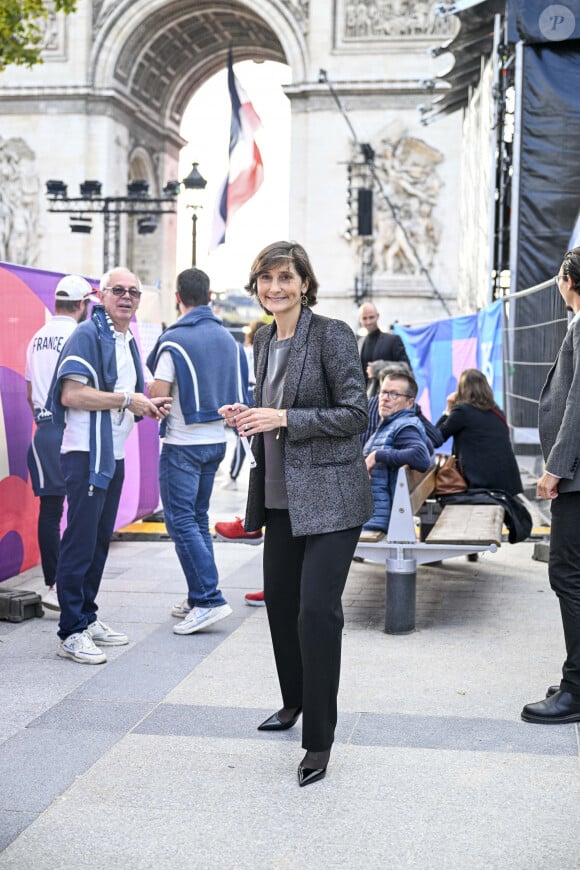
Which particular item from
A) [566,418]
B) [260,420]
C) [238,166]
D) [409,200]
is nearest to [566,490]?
[566,418]

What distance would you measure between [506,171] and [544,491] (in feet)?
32.2

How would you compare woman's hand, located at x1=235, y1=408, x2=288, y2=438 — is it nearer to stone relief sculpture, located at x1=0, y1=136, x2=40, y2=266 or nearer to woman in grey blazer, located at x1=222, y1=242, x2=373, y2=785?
woman in grey blazer, located at x1=222, y1=242, x2=373, y2=785

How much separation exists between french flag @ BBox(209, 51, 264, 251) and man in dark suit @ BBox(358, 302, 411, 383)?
603 inches

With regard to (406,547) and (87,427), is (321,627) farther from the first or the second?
(406,547)

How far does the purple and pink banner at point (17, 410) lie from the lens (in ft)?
22.9

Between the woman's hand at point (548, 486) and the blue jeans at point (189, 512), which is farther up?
the woman's hand at point (548, 486)

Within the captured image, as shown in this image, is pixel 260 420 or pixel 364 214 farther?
pixel 364 214

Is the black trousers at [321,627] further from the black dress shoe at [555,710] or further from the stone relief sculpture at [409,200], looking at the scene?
the stone relief sculpture at [409,200]

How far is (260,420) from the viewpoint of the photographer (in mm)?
4062

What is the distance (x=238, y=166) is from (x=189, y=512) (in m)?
23.2

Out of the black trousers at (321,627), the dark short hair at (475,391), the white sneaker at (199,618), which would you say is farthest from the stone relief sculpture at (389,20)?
the black trousers at (321,627)

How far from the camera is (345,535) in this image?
4.15 meters

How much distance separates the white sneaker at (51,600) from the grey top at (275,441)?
105 inches

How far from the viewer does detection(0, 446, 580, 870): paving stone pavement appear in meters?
3.50
